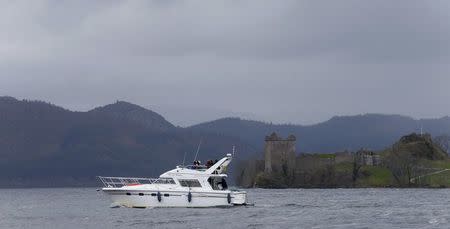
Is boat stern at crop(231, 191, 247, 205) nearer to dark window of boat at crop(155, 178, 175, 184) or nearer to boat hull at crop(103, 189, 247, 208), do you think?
boat hull at crop(103, 189, 247, 208)

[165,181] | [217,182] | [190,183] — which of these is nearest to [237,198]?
[217,182]

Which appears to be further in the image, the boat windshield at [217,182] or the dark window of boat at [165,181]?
the boat windshield at [217,182]

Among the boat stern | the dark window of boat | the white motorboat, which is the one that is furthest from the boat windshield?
the dark window of boat

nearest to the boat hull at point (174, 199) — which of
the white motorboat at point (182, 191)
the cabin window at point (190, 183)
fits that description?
the white motorboat at point (182, 191)

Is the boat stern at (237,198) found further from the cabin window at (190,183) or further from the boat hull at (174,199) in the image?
the cabin window at (190,183)

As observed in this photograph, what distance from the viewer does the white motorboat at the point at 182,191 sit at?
362 feet

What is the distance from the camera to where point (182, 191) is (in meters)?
110

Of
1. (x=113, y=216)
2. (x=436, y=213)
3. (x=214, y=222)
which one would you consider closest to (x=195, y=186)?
(x=113, y=216)

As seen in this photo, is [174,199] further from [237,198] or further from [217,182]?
[237,198]

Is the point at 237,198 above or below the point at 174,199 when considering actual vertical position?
above

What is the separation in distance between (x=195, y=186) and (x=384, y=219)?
22.9m

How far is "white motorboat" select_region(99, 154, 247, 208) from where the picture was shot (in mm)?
110250

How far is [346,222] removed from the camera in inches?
3622

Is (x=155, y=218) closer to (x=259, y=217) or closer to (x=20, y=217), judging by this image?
(x=259, y=217)
